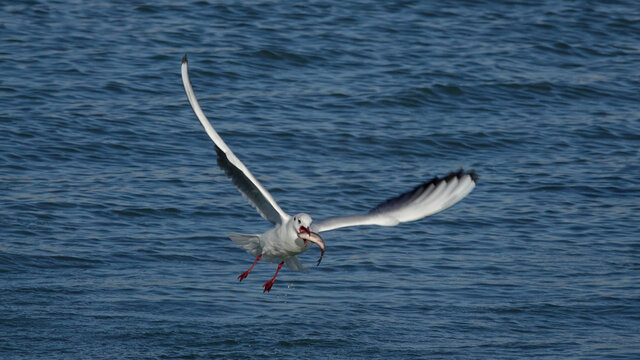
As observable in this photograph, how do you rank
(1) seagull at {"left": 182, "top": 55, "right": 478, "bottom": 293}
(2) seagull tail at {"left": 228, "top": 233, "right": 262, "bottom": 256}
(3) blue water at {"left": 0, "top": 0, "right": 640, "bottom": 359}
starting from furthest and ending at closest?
(3) blue water at {"left": 0, "top": 0, "right": 640, "bottom": 359} < (2) seagull tail at {"left": 228, "top": 233, "right": 262, "bottom": 256} < (1) seagull at {"left": 182, "top": 55, "right": 478, "bottom": 293}

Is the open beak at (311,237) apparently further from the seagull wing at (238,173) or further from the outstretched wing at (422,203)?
the seagull wing at (238,173)

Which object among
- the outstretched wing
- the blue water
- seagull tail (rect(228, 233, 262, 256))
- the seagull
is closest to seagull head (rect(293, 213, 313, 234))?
the seagull

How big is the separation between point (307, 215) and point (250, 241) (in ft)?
3.23

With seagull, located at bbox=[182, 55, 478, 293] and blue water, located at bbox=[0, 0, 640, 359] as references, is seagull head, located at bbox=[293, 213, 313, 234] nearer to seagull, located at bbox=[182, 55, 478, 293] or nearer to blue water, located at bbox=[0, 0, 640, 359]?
seagull, located at bbox=[182, 55, 478, 293]

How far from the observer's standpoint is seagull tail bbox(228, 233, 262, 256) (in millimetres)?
9664

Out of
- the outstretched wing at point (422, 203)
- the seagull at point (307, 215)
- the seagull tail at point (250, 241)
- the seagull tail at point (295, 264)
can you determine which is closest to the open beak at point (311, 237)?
the seagull at point (307, 215)

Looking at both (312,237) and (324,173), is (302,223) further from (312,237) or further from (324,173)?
(324,173)

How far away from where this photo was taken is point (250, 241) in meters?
9.73

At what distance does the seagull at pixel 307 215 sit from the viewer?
8.79 meters

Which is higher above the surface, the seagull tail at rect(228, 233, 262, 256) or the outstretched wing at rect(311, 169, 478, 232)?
the outstretched wing at rect(311, 169, 478, 232)

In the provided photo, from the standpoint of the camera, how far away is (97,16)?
21.0m

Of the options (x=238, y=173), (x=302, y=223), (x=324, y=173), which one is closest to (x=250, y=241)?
(x=238, y=173)

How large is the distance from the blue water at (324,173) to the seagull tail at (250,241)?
3.26ft

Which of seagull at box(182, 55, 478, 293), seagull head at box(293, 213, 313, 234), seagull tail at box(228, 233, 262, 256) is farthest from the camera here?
seagull tail at box(228, 233, 262, 256)
